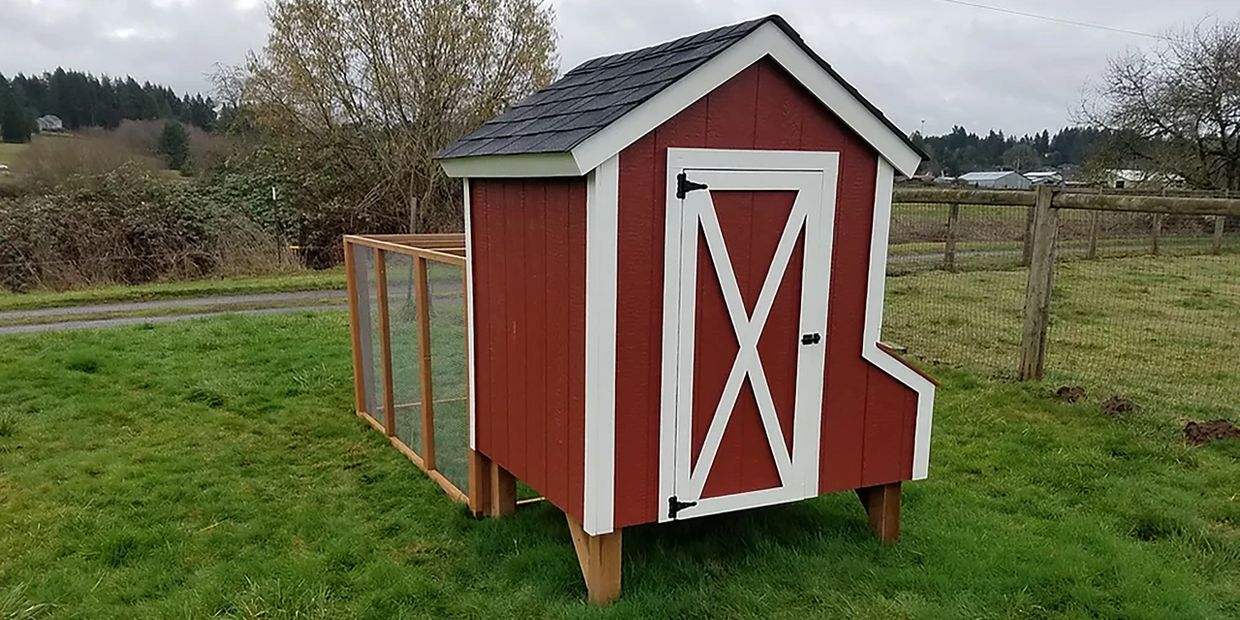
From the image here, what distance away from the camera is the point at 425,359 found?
4578 mm

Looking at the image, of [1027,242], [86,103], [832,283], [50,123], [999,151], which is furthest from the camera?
[999,151]

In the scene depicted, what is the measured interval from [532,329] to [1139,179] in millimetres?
21623

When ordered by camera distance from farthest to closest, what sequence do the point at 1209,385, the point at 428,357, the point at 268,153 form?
the point at 268,153 → the point at 1209,385 → the point at 428,357

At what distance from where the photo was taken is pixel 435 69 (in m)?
15.4

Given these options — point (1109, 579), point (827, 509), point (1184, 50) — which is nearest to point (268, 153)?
point (827, 509)

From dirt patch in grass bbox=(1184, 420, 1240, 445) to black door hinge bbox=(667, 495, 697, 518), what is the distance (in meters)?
3.57

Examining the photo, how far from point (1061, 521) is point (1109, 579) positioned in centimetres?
62

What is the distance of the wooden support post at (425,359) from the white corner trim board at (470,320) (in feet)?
1.76

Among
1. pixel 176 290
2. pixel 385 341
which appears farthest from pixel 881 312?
pixel 176 290

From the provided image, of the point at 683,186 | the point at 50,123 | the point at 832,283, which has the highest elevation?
the point at 50,123

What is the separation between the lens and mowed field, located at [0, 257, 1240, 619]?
10.5 feet

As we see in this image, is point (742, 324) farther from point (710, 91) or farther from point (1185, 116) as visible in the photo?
point (1185, 116)

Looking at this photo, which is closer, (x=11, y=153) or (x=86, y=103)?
(x=11, y=153)

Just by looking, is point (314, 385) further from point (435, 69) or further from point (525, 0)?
point (525, 0)
